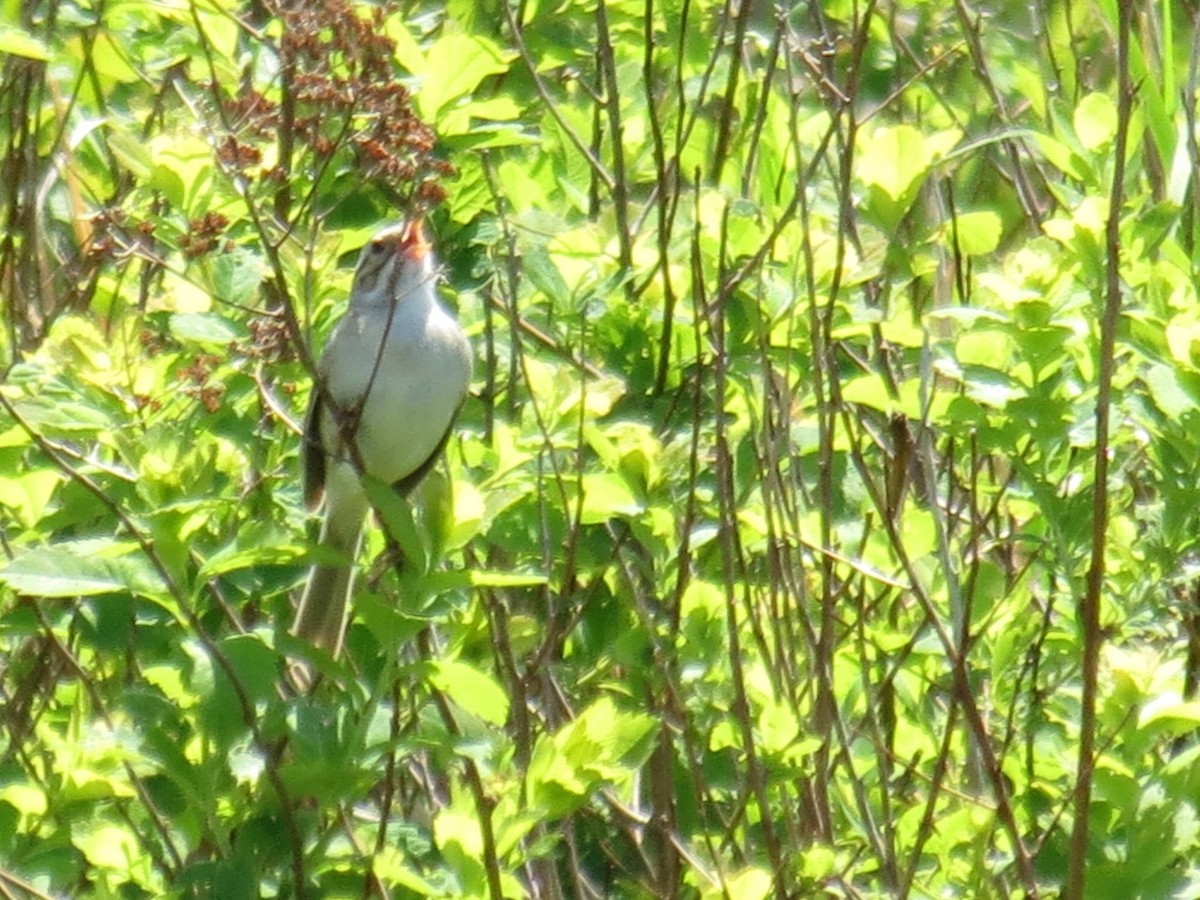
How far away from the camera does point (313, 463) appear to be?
3916 mm

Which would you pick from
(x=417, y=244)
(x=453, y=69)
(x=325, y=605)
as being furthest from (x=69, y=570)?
(x=417, y=244)

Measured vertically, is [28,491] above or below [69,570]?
below

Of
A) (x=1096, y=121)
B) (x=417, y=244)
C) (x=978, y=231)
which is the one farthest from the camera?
(x=417, y=244)

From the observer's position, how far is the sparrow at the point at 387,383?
12.7 ft

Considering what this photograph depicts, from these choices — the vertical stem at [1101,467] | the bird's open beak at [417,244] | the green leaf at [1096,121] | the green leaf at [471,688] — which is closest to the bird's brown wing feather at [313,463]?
the bird's open beak at [417,244]

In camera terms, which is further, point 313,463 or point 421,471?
point 421,471

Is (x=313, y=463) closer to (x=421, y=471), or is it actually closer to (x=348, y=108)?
(x=421, y=471)

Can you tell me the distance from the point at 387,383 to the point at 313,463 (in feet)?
1.10

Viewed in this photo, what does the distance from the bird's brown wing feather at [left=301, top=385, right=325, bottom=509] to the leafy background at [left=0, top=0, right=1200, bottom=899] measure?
7 cm

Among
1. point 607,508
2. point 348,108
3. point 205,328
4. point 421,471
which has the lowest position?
point 421,471

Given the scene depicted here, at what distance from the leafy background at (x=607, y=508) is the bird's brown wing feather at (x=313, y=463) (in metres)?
0.07

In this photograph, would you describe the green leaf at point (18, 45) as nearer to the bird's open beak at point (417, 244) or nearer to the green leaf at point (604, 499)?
the bird's open beak at point (417, 244)

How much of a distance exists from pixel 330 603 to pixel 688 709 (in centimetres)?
64

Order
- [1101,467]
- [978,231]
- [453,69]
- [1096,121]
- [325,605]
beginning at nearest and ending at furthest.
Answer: [1101,467] < [1096,121] < [453,69] < [978,231] < [325,605]
